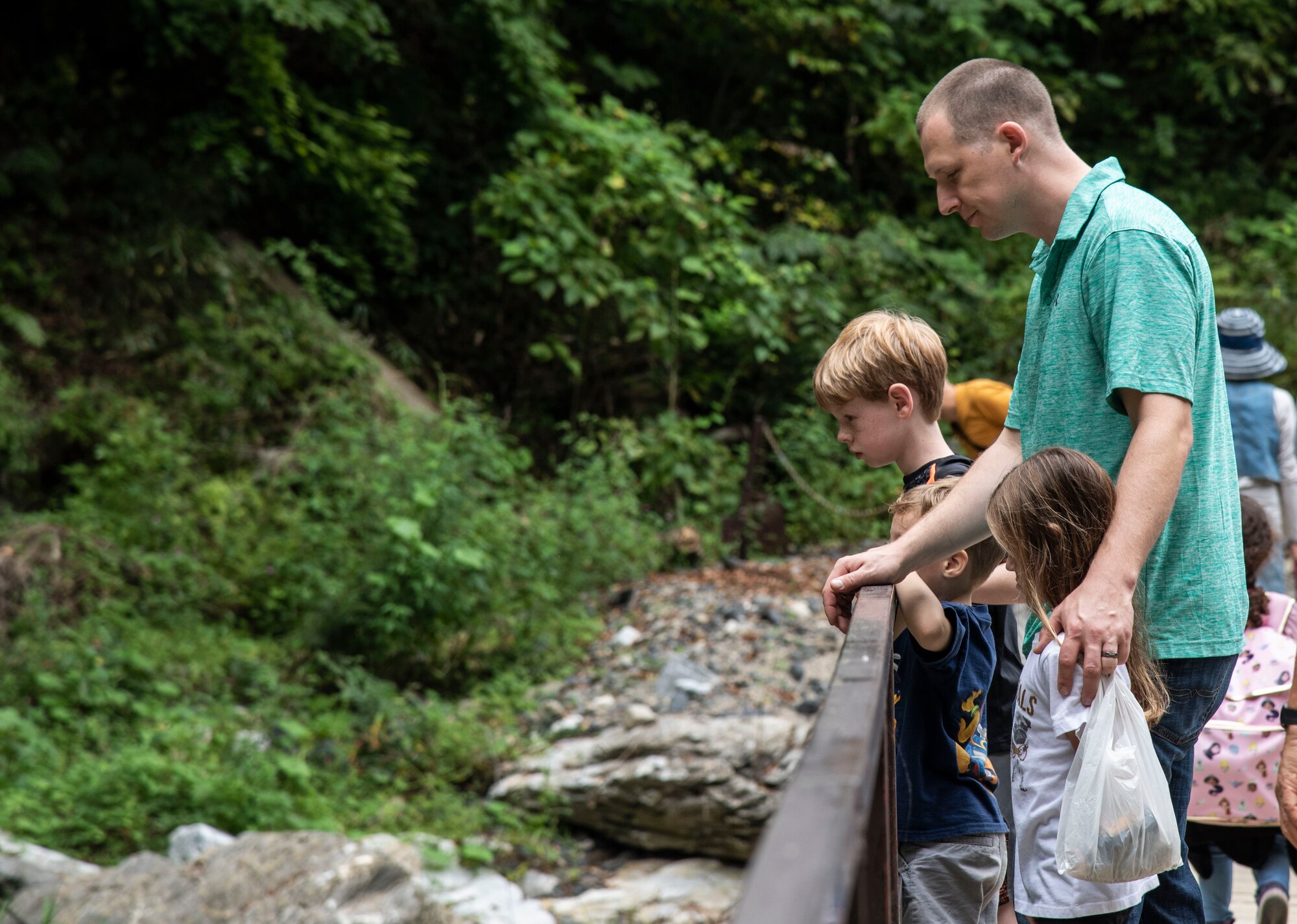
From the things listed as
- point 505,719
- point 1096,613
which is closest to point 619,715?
point 505,719

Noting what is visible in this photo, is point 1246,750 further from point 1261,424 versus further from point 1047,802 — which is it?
point 1261,424

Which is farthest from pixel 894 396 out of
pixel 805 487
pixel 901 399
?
pixel 805 487

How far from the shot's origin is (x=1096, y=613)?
144 centimetres

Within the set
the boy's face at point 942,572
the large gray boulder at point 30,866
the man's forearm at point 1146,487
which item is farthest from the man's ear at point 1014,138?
the large gray boulder at point 30,866

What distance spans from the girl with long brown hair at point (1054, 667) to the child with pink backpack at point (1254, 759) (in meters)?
1.03

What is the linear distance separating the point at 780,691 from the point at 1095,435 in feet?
13.6

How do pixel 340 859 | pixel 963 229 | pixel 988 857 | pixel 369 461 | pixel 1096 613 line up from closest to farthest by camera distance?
pixel 1096 613, pixel 988 857, pixel 340 859, pixel 369 461, pixel 963 229

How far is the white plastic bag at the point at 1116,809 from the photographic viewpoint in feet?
4.63

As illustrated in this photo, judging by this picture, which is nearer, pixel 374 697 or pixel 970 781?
pixel 970 781

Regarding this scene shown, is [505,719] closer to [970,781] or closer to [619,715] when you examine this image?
[619,715]

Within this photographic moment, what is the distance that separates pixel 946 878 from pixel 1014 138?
1.15 m

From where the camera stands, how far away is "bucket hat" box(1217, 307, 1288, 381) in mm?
3898

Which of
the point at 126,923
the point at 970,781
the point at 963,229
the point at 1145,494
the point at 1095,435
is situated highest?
the point at 963,229

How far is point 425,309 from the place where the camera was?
10.1 metres
